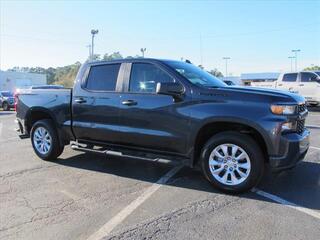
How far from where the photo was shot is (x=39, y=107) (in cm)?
775

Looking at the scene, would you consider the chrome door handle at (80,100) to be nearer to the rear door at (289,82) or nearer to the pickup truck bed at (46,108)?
the pickup truck bed at (46,108)

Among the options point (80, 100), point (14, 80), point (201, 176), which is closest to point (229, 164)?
point (201, 176)

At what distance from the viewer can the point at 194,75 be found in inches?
250

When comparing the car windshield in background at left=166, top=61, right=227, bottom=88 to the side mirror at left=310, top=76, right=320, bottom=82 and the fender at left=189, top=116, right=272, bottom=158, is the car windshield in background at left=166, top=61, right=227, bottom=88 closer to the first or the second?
the fender at left=189, top=116, right=272, bottom=158

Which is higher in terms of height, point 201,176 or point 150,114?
point 150,114

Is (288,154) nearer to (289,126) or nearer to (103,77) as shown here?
(289,126)

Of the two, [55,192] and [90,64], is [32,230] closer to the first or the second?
[55,192]

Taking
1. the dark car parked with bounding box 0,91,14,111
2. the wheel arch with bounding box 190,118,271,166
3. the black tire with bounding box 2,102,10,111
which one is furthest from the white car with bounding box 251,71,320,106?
the black tire with bounding box 2,102,10,111

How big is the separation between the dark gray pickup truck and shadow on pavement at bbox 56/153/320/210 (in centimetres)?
38

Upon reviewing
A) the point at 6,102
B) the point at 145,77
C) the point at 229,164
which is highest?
the point at 145,77

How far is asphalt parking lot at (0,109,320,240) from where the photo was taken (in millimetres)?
4273

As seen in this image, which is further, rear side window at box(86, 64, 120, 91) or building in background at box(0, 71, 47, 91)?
building in background at box(0, 71, 47, 91)

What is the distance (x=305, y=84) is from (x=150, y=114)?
17386mm

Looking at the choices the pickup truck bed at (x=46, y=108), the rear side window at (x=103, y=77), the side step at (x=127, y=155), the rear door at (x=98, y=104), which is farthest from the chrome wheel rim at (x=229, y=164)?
the pickup truck bed at (x=46, y=108)
